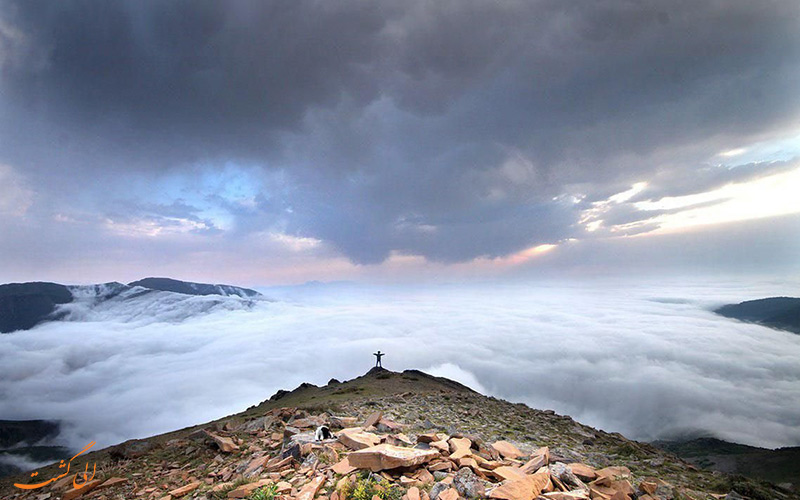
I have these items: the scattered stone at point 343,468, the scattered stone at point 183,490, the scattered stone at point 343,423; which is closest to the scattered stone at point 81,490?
the scattered stone at point 183,490

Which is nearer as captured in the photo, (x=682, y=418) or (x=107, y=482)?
(x=107, y=482)

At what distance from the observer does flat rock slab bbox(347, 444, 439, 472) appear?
7641 millimetres

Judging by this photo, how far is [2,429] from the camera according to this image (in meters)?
170

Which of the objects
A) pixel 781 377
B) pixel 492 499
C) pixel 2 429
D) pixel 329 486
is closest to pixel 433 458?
pixel 492 499

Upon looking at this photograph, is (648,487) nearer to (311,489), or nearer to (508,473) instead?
(508,473)

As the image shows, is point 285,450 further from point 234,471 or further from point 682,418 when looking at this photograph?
point 682,418

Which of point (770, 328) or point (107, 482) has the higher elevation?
point (107, 482)

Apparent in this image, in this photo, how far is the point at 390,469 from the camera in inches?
304

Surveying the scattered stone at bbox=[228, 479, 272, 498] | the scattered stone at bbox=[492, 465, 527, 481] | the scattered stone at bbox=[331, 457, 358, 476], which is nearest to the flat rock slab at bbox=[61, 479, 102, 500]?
the scattered stone at bbox=[228, 479, 272, 498]

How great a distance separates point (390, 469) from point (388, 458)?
33 cm

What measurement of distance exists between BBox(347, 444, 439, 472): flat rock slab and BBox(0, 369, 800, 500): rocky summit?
0.08 feet

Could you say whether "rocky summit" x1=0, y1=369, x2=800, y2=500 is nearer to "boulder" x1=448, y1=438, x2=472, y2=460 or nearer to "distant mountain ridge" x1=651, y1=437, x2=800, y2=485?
"boulder" x1=448, y1=438, x2=472, y2=460

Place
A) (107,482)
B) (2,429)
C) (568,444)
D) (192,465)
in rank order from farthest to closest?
(2,429) → (568,444) → (192,465) → (107,482)

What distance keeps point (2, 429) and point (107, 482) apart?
27248cm
